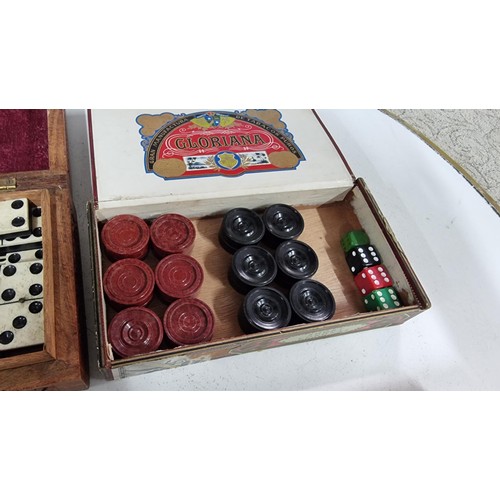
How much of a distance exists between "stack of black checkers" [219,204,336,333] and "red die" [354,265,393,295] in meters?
0.17

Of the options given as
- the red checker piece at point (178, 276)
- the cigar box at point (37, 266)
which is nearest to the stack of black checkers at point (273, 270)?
the red checker piece at point (178, 276)

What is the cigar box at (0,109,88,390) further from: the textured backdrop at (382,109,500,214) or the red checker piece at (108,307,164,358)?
the textured backdrop at (382,109,500,214)

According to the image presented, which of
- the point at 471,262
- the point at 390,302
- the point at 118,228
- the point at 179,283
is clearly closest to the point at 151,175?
A: the point at 118,228

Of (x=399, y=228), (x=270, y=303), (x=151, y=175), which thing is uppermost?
(x=151, y=175)

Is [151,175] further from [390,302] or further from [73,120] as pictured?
[390,302]

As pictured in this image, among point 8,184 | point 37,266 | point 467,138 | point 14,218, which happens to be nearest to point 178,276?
point 37,266

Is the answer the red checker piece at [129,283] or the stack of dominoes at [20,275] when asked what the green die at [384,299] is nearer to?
the red checker piece at [129,283]

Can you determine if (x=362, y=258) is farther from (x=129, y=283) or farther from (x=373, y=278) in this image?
(x=129, y=283)

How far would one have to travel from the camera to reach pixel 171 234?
1.63 metres

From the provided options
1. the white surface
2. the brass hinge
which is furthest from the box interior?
the brass hinge

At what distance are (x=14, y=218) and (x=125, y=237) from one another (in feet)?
1.20

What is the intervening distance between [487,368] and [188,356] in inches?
44.2

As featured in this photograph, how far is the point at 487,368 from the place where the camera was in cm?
167

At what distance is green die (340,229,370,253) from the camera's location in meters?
1.76
